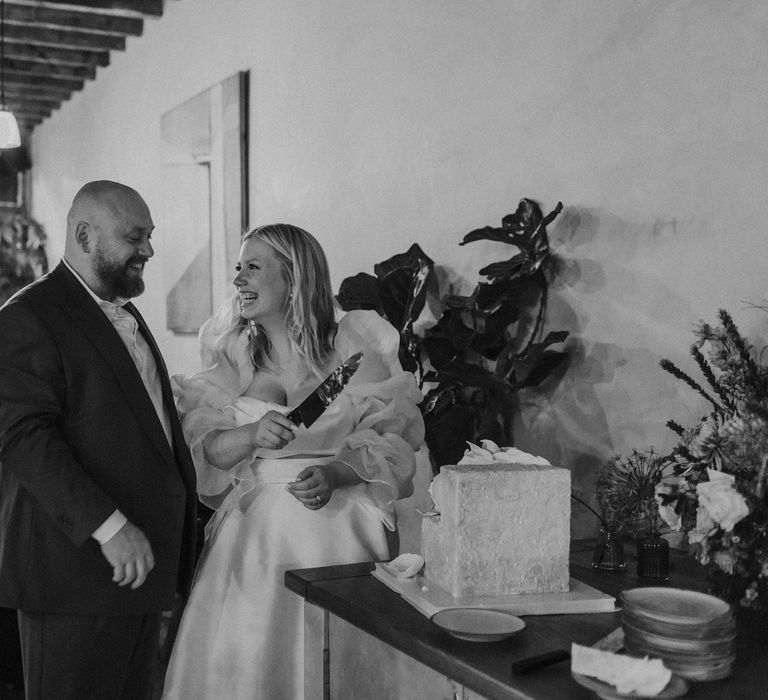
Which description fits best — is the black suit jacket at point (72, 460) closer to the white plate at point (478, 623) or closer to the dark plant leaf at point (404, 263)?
the white plate at point (478, 623)

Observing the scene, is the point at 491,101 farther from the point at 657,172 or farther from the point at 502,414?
the point at 502,414

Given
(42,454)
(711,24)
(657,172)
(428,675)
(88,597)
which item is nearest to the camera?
(428,675)

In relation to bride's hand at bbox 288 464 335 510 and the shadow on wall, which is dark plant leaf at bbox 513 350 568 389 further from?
bride's hand at bbox 288 464 335 510

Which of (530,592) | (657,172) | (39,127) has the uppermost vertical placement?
(39,127)

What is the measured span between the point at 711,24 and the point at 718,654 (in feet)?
5.81

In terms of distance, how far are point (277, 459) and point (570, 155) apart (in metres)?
1.34

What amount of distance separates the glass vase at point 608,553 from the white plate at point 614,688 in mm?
668

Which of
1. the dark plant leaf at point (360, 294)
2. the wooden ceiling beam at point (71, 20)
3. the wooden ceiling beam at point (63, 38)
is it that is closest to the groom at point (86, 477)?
the dark plant leaf at point (360, 294)

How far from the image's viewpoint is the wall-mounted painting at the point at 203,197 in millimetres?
5387

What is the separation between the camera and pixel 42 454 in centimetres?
199

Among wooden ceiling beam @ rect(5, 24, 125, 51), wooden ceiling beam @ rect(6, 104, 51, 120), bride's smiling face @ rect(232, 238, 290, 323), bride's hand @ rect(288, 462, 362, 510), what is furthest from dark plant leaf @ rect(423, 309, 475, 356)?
wooden ceiling beam @ rect(6, 104, 51, 120)

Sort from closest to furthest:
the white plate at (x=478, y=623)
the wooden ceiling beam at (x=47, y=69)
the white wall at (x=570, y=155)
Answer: the white plate at (x=478, y=623) → the white wall at (x=570, y=155) → the wooden ceiling beam at (x=47, y=69)

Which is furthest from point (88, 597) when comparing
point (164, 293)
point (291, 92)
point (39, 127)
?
point (39, 127)

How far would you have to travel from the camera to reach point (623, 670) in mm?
1278
